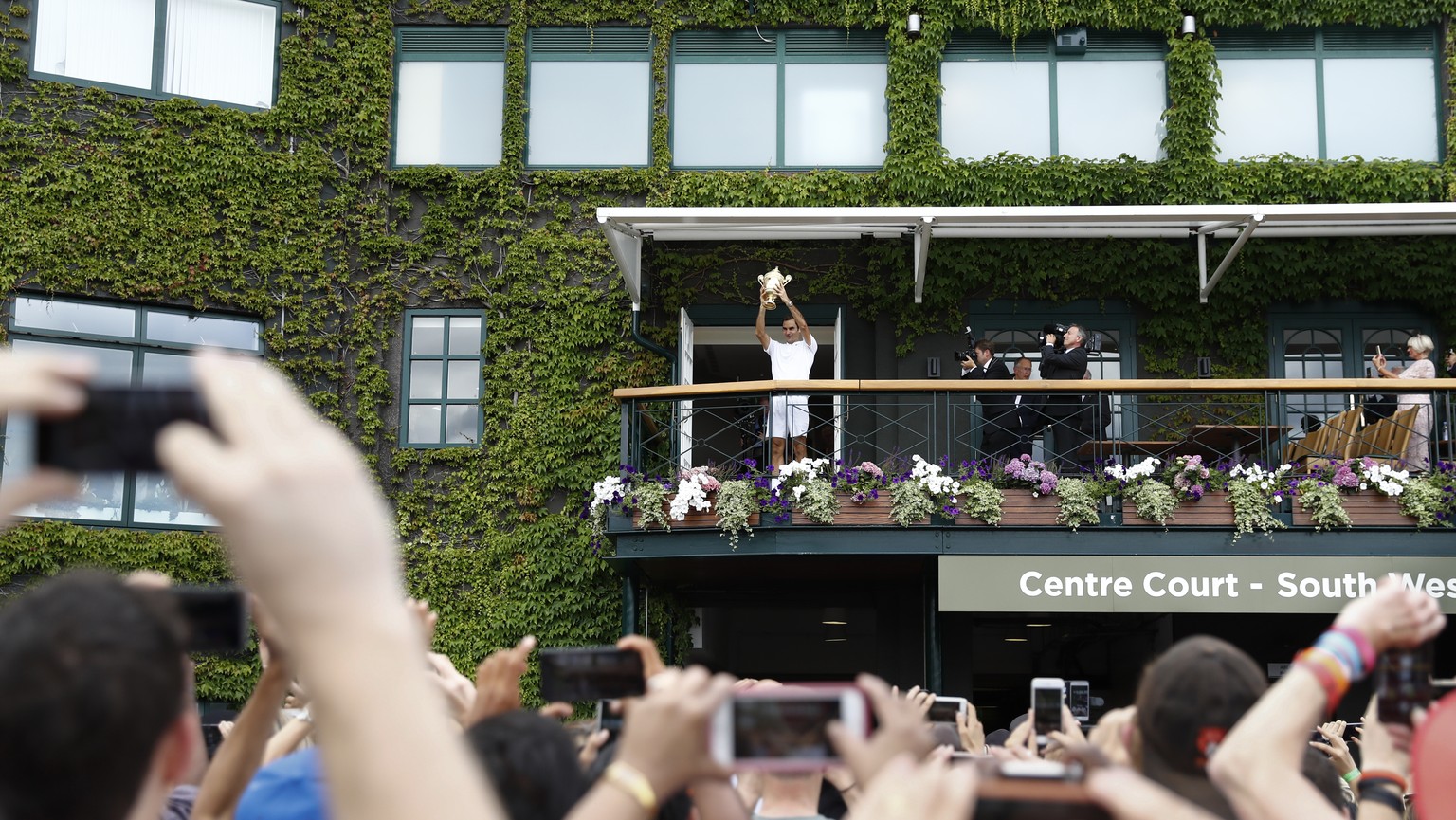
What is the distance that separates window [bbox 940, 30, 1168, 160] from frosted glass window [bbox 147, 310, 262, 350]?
305 inches

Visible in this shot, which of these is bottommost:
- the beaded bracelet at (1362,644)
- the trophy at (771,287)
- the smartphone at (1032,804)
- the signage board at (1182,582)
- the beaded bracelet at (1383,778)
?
the signage board at (1182,582)

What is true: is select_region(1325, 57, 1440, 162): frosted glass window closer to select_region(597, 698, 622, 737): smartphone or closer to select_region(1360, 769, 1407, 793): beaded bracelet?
select_region(597, 698, 622, 737): smartphone

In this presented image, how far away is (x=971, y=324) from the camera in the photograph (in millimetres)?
15445

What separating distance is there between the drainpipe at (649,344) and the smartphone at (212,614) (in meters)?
12.9

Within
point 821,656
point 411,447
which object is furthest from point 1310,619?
point 411,447

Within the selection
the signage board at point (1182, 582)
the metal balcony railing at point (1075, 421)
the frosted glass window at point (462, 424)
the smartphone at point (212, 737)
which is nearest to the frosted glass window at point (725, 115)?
the metal balcony railing at point (1075, 421)

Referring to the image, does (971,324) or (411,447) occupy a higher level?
(971,324)

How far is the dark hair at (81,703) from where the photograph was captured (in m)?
1.64

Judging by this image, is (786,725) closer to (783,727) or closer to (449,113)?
(783,727)

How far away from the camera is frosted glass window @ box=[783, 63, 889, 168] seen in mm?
15695

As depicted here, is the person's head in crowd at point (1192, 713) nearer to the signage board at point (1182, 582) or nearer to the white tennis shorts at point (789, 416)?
the signage board at point (1182, 582)

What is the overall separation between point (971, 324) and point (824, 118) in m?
2.79

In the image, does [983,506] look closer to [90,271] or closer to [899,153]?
[899,153]

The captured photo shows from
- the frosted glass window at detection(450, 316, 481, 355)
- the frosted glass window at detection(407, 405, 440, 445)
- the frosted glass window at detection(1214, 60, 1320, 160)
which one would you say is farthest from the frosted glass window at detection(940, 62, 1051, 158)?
the frosted glass window at detection(407, 405, 440, 445)
